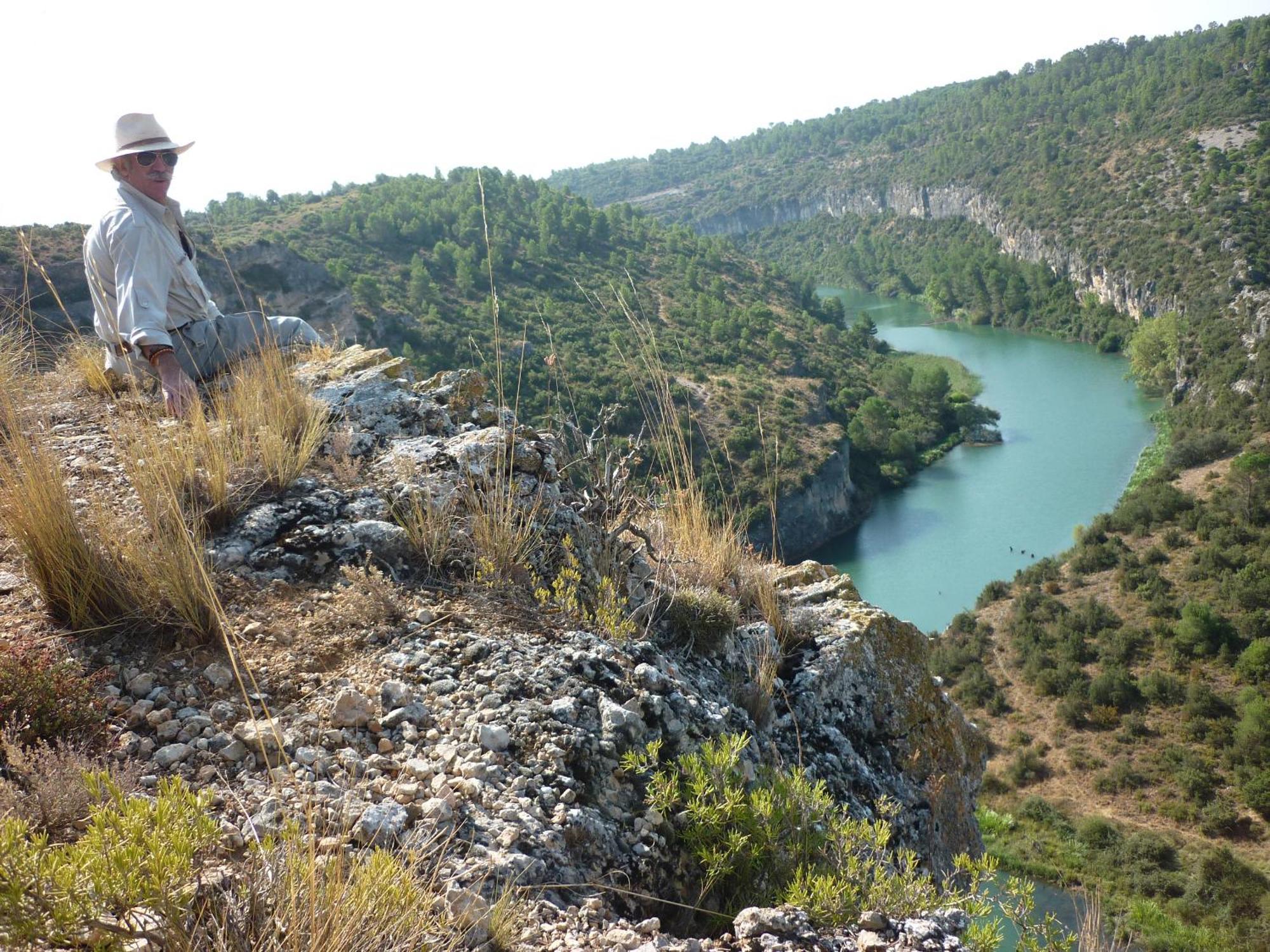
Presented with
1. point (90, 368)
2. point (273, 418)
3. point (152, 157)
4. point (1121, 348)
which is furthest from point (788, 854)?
point (1121, 348)

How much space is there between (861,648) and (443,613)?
176cm

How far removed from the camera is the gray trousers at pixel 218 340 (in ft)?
12.5

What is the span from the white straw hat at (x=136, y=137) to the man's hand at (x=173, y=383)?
2.80 ft

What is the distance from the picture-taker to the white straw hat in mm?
3387

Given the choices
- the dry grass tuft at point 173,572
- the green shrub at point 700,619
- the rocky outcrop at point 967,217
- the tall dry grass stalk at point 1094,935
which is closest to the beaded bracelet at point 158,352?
the dry grass tuft at point 173,572

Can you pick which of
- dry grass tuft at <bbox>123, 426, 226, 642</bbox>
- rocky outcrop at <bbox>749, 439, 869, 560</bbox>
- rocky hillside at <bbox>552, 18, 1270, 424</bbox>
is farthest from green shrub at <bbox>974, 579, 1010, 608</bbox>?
dry grass tuft at <bbox>123, 426, 226, 642</bbox>

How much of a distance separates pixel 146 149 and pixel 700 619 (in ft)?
A: 9.58

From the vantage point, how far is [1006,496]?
42750mm

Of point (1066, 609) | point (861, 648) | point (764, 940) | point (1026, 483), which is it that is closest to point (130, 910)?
point (764, 940)

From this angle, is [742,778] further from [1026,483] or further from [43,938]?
[1026,483]

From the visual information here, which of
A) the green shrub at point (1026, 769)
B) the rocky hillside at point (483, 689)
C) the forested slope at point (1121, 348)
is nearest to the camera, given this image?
the rocky hillside at point (483, 689)

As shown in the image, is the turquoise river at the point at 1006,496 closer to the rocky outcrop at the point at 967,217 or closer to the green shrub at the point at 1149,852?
the rocky outcrop at the point at 967,217

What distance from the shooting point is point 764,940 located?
159cm

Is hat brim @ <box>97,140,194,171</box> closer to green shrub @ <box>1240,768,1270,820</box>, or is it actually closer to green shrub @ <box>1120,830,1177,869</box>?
green shrub @ <box>1120,830,1177,869</box>
